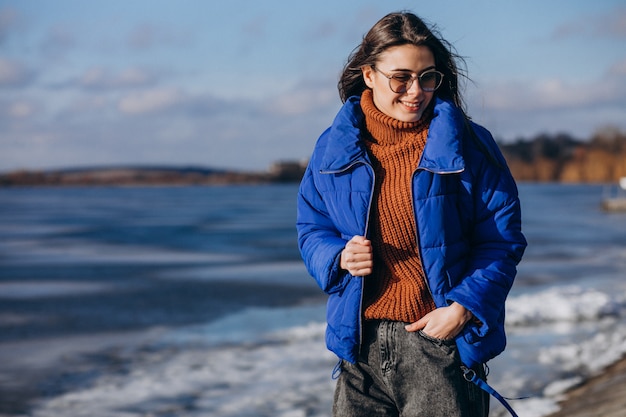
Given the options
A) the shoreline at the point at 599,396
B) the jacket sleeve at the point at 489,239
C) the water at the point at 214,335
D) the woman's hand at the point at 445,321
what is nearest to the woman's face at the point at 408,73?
the jacket sleeve at the point at 489,239

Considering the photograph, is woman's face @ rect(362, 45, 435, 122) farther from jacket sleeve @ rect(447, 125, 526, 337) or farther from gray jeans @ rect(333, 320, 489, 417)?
gray jeans @ rect(333, 320, 489, 417)

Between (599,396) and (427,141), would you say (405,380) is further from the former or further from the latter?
(599,396)

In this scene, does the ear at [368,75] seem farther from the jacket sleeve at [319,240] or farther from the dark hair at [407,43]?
the jacket sleeve at [319,240]

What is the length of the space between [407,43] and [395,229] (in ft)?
2.04

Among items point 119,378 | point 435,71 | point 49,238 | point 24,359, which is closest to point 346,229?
point 435,71

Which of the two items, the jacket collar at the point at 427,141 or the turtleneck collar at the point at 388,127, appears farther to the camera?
the turtleneck collar at the point at 388,127

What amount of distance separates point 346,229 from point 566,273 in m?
12.7

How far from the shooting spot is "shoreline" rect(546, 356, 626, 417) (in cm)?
482

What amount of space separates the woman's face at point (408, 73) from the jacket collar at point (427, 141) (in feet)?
0.23

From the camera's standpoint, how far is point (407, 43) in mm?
2490

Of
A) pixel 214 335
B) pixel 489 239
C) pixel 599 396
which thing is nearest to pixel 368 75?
pixel 489 239

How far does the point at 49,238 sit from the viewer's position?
26500 mm

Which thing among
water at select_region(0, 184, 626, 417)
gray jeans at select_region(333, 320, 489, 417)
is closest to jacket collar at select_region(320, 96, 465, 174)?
gray jeans at select_region(333, 320, 489, 417)

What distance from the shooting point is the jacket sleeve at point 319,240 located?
2516 millimetres
